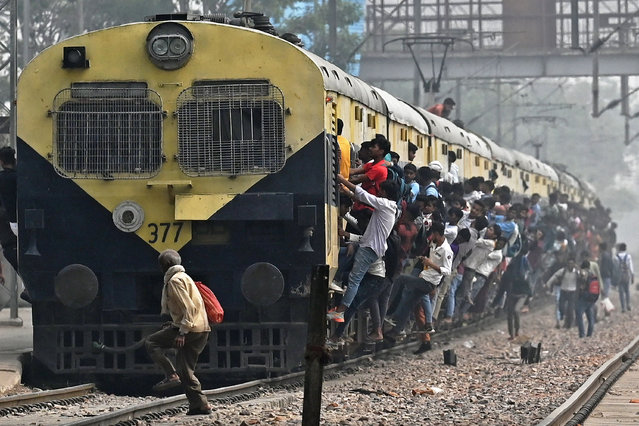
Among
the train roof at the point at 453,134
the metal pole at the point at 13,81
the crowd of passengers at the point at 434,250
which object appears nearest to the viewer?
the crowd of passengers at the point at 434,250

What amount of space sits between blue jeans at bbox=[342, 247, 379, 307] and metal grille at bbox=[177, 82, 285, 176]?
1815 mm

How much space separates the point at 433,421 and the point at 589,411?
1.65 metres

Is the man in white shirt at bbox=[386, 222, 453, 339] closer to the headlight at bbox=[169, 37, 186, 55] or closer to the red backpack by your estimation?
the headlight at bbox=[169, 37, 186, 55]

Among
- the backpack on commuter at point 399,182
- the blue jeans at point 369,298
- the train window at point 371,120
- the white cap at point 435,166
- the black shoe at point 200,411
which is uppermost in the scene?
the train window at point 371,120

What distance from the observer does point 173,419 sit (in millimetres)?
11008

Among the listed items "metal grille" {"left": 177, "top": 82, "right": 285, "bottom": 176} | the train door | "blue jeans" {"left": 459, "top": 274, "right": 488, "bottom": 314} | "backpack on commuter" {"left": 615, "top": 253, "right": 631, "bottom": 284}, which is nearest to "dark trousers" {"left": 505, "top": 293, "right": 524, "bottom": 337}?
"blue jeans" {"left": 459, "top": 274, "right": 488, "bottom": 314}

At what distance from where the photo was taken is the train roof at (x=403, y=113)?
17141 millimetres

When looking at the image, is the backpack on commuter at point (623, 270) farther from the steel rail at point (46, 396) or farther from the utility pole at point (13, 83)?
the steel rail at point (46, 396)

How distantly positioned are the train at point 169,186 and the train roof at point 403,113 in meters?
3.84

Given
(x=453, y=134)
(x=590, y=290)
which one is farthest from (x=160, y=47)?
(x=590, y=290)

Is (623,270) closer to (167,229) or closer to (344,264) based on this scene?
(344,264)

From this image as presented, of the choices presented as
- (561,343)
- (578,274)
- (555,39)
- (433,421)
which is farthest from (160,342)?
(555,39)

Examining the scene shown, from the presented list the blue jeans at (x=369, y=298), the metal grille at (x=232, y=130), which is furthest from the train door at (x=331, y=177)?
the blue jeans at (x=369, y=298)

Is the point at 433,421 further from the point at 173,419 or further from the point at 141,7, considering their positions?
the point at 141,7
